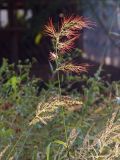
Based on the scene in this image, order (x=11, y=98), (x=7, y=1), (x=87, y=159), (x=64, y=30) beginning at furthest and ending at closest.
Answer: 1. (x=7, y=1)
2. (x=11, y=98)
3. (x=87, y=159)
4. (x=64, y=30)

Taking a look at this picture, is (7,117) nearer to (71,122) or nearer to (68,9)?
(71,122)

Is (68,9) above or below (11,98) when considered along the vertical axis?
above

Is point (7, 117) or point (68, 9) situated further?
point (68, 9)

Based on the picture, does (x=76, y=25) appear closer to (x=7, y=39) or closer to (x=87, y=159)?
(x=87, y=159)

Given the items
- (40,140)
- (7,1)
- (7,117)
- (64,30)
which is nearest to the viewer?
(64,30)

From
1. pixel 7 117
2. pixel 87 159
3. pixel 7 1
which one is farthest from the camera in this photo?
pixel 7 1

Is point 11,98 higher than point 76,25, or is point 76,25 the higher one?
point 76,25

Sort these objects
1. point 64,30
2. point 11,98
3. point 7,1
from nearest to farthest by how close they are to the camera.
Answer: point 64,30
point 11,98
point 7,1

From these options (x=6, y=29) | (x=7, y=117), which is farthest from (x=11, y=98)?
(x=6, y=29)

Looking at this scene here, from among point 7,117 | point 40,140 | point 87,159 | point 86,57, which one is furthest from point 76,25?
point 86,57
